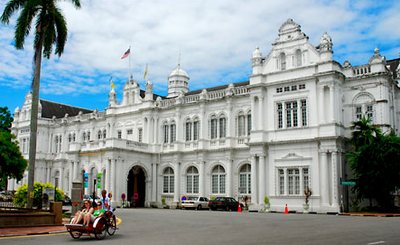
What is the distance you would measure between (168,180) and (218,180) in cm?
642

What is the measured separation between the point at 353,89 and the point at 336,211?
33.2ft

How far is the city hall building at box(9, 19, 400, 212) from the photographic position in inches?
1458

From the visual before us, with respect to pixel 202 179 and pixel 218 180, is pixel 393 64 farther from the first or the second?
pixel 202 179

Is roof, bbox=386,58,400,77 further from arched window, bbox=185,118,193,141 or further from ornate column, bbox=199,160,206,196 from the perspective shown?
arched window, bbox=185,118,193,141

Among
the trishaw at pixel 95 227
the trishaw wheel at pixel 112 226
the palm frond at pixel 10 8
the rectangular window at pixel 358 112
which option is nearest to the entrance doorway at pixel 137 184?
the rectangular window at pixel 358 112

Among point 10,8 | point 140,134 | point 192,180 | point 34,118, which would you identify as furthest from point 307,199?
point 10,8

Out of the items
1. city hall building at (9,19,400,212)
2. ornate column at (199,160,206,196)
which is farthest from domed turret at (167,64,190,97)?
ornate column at (199,160,206,196)

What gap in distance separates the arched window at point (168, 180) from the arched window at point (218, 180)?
5.09 meters

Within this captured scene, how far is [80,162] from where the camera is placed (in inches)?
2003

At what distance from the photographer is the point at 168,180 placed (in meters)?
49.2

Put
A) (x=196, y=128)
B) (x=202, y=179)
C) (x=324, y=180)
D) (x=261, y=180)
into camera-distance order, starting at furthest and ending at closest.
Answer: (x=196, y=128) < (x=202, y=179) < (x=261, y=180) < (x=324, y=180)

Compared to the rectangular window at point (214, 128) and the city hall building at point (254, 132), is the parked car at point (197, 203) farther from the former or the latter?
the rectangular window at point (214, 128)

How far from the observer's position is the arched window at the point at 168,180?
160ft

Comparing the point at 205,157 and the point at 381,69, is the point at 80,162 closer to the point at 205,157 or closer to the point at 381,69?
the point at 205,157
